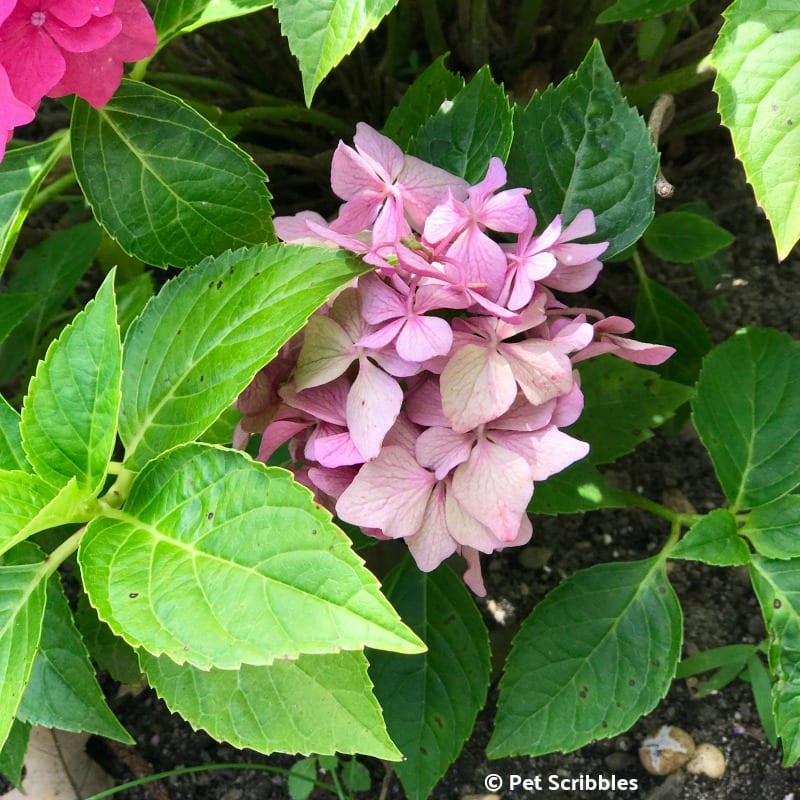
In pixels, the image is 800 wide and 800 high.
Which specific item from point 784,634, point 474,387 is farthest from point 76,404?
point 784,634

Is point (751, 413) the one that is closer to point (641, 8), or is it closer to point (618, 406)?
point (618, 406)

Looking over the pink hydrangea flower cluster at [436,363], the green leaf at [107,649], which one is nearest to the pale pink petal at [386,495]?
the pink hydrangea flower cluster at [436,363]

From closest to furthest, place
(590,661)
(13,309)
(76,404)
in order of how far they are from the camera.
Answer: (76,404), (590,661), (13,309)

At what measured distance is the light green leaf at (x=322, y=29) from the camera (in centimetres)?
60

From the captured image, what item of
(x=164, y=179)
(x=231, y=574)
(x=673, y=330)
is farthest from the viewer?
(x=673, y=330)

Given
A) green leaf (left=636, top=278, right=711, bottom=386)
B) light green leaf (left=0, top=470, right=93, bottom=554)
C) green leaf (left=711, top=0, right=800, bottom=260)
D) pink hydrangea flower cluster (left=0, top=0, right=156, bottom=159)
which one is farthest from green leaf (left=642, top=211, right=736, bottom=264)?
light green leaf (left=0, top=470, right=93, bottom=554)

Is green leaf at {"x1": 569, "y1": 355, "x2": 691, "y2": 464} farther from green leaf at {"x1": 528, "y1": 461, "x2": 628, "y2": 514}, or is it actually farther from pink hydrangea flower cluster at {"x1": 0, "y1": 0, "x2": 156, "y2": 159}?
pink hydrangea flower cluster at {"x1": 0, "y1": 0, "x2": 156, "y2": 159}

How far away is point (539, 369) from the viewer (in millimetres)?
577

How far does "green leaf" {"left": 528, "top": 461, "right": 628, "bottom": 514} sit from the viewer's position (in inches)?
33.5

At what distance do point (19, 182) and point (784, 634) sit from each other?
830 millimetres

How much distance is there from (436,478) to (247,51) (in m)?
0.93

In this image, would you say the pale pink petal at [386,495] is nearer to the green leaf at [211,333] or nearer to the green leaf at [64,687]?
the green leaf at [211,333]

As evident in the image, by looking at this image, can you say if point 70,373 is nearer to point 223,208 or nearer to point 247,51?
point 223,208

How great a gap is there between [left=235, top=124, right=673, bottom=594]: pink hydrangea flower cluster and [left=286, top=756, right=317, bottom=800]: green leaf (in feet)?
1.90
